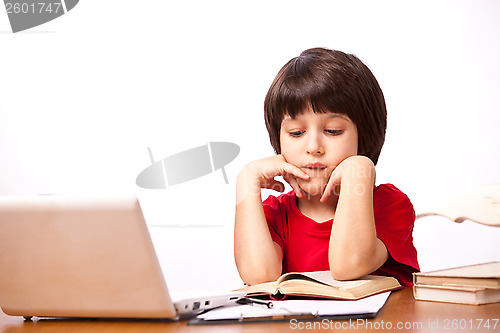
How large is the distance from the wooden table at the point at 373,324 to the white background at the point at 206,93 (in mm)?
1740

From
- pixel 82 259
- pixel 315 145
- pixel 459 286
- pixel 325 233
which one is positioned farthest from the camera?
pixel 325 233

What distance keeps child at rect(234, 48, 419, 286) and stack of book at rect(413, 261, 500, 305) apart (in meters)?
0.20

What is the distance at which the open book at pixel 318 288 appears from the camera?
89 centimetres

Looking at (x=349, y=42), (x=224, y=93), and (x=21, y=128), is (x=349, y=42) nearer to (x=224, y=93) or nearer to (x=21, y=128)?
(x=224, y=93)

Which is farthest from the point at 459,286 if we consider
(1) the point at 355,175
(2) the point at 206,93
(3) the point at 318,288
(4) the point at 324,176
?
(2) the point at 206,93

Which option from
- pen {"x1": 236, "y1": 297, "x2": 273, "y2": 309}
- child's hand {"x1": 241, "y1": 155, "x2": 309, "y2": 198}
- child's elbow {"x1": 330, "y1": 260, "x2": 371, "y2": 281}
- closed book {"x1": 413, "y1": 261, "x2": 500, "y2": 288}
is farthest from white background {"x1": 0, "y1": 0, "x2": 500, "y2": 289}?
pen {"x1": 236, "y1": 297, "x2": 273, "y2": 309}

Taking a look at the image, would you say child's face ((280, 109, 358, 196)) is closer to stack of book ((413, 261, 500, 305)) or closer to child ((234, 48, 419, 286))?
child ((234, 48, 419, 286))

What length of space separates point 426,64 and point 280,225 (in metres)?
1.47

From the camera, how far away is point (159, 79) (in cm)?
286

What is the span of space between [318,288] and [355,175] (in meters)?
0.26

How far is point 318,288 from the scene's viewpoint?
0.91m

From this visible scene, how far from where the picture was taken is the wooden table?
0.70 m

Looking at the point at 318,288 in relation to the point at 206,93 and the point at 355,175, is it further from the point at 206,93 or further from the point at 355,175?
the point at 206,93

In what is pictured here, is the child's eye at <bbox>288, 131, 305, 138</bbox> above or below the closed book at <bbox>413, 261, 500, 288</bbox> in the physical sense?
above
